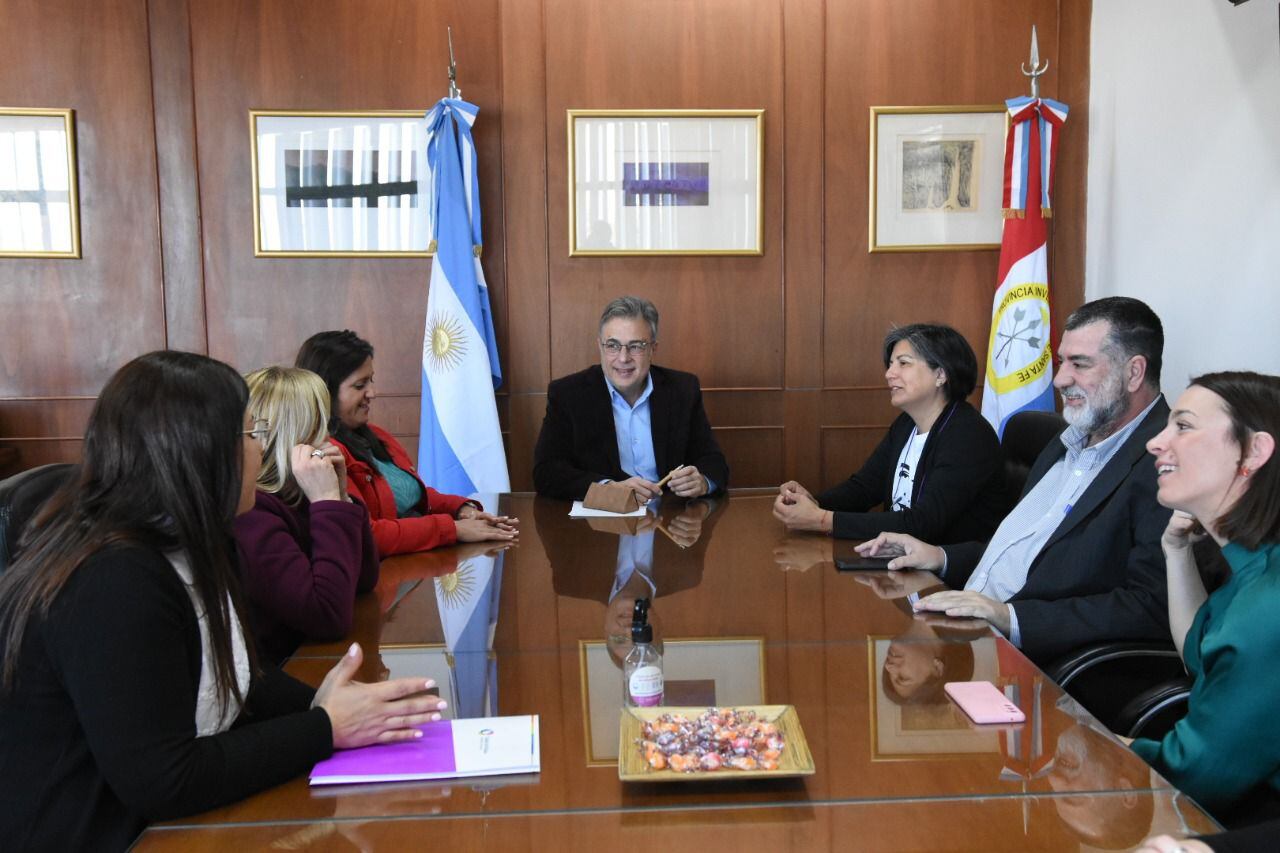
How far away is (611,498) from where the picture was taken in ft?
10.6

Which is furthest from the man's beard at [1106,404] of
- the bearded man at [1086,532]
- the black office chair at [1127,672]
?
the black office chair at [1127,672]

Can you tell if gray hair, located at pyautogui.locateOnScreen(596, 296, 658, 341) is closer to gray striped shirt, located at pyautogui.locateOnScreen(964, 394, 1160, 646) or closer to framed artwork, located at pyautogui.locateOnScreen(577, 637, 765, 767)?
gray striped shirt, located at pyautogui.locateOnScreen(964, 394, 1160, 646)

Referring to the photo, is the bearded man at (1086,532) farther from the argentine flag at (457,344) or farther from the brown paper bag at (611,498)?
the argentine flag at (457,344)

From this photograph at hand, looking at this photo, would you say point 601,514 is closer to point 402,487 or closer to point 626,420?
point 402,487

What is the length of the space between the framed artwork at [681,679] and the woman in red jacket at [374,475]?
3.20ft

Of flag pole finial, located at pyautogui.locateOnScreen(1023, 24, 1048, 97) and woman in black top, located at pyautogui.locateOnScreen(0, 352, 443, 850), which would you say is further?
flag pole finial, located at pyautogui.locateOnScreen(1023, 24, 1048, 97)

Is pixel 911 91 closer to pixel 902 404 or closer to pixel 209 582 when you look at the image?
pixel 902 404

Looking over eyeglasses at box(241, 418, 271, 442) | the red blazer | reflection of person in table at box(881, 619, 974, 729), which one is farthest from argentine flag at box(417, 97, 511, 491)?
reflection of person in table at box(881, 619, 974, 729)

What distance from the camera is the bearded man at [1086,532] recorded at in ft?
6.93

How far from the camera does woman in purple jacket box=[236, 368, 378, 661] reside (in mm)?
1943

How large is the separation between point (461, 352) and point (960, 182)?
2.68 metres

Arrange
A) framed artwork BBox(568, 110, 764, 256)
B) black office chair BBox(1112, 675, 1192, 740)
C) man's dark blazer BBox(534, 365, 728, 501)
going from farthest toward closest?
framed artwork BBox(568, 110, 764, 256), man's dark blazer BBox(534, 365, 728, 501), black office chair BBox(1112, 675, 1192, 740)

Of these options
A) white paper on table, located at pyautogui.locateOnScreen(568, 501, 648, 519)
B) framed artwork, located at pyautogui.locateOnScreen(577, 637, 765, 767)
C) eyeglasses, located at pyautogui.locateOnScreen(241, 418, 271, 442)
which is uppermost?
eyeglasses, located at pyautogui.locateOnScreen(241, 418, 271, 442)

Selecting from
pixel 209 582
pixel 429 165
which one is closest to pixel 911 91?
pixel 429 165
